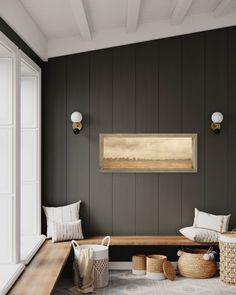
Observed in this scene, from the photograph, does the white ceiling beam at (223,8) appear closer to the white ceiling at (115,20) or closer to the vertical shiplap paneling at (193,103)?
the white ceiling at (115,20)

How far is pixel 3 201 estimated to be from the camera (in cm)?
482

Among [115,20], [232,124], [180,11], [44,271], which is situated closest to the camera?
[44,271]

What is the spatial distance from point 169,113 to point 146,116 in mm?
295

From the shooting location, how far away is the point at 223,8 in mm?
6098

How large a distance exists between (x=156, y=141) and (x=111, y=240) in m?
1.38

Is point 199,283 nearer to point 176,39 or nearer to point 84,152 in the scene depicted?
point 84,152

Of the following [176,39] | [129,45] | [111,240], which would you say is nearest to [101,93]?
[129,45]

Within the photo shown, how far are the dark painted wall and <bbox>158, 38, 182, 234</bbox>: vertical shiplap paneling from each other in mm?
13

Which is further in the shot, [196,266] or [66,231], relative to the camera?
[66,231]

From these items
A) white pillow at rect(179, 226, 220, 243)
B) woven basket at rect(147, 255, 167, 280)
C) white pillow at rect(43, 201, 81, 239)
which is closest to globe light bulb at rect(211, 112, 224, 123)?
white pillow at rect(179, 226, 220, 243)

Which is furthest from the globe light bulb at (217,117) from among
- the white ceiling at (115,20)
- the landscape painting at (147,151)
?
the white ceiling at (115,20)

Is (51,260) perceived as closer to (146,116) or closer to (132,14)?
(146,116)

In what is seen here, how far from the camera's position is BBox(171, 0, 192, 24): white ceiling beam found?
5.57m

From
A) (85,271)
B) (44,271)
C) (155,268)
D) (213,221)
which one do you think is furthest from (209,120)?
(44,271)
